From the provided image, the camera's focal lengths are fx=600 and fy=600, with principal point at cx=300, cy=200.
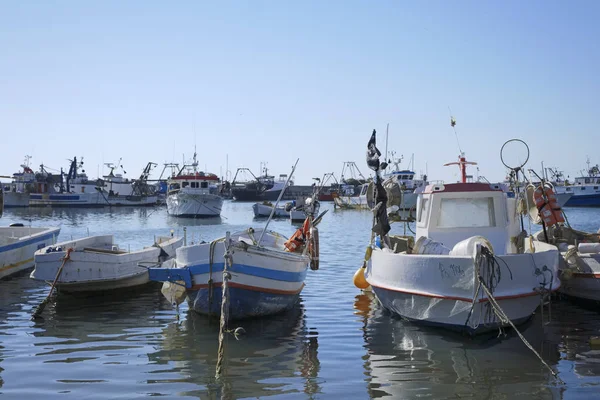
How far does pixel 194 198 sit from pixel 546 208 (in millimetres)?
49369

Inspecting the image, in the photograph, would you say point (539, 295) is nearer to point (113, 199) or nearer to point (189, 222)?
point (189, 222)

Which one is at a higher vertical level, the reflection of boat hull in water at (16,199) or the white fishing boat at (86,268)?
the reflection of boat hull in water at (16,199)

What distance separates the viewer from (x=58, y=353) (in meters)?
10.6

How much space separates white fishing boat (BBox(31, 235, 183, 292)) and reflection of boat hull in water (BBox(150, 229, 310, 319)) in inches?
126

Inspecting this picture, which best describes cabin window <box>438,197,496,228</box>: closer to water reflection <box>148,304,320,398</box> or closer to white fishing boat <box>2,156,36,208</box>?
water reflection <box>148,304,320,398</box>

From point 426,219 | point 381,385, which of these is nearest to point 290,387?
point 381,385

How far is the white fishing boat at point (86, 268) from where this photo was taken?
14.9m

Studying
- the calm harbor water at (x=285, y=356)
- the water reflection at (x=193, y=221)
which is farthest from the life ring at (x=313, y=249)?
the water reflection at (x=193, y=221)

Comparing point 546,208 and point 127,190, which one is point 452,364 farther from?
point 127,190

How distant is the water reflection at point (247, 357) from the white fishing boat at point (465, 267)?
7.14 ft

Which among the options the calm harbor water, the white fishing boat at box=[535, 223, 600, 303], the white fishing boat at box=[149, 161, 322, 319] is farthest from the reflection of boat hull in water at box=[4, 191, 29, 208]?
the white fishing boat at box=[535, 223, 600, 303]

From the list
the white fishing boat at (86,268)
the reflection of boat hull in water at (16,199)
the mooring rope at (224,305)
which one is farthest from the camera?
the reflection of boat hull in water at (16,199)

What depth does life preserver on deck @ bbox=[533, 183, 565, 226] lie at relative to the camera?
52.7ft

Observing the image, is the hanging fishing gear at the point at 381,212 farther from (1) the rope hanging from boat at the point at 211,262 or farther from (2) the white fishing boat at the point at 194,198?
(2) the white fishing boat at the point at 194,198
